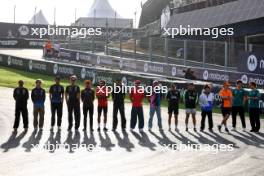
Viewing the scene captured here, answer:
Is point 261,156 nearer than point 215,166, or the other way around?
point 215,166

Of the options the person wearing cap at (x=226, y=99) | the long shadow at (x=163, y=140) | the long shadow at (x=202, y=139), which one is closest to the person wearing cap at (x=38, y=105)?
the long shadow at (x=163, y=140)

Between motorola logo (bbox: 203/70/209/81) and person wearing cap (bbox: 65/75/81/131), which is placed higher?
motorola logo (bbox: 203/70/209/81)

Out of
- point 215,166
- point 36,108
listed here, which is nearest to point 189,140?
point 215,166

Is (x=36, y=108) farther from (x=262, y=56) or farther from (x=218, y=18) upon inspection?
(x=218, y=18)

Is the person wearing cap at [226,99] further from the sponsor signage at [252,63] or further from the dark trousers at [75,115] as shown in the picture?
the sponsor signage at [252,63]

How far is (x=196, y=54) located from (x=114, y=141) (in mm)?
17182

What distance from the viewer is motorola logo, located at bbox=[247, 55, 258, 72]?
28.8 m

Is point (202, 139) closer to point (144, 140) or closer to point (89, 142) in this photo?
point (144, 140)

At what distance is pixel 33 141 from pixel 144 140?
3.11 m

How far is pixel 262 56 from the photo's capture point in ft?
94.2

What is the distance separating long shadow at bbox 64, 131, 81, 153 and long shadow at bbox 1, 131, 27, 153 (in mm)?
1315

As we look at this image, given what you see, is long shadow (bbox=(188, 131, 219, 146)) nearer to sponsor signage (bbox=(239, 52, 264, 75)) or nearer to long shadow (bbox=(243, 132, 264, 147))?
long shadow (bbox=(243, 132, 264, 147))

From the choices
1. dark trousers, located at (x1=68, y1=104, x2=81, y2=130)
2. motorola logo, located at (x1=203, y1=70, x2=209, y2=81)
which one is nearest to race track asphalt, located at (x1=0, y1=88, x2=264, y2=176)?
dark trousers, located at (x1=68, y1=104, x2=81, y2=130)

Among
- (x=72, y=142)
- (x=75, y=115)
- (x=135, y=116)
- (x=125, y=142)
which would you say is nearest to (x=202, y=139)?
(x=125, y=142)
